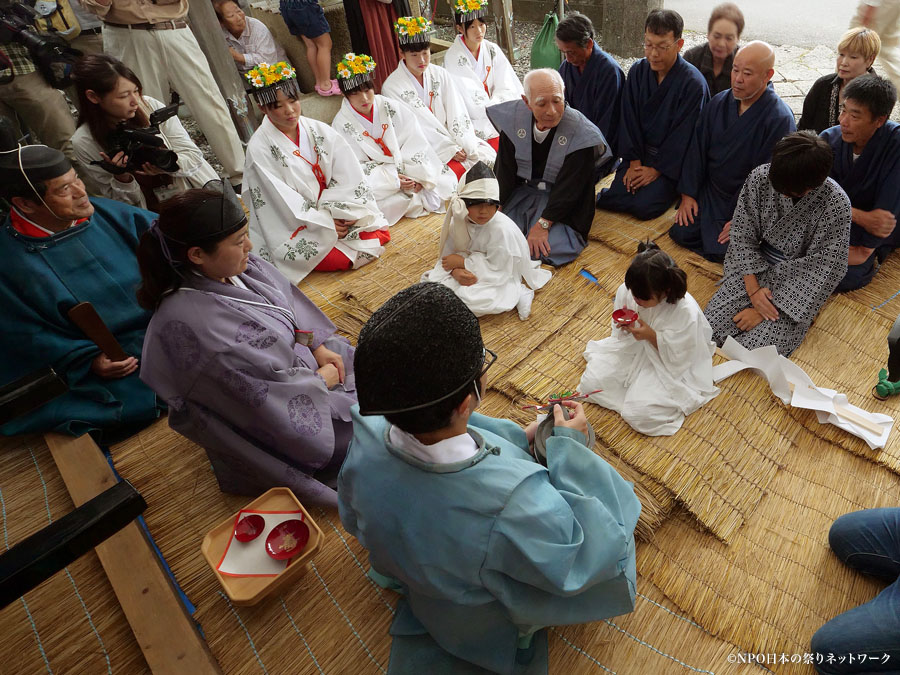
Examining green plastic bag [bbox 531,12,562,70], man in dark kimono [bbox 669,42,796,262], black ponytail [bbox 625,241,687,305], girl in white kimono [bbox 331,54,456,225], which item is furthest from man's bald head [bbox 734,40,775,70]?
green plastic bag [bbox 531,12,562,70]

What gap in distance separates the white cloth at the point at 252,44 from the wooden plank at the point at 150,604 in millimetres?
6195

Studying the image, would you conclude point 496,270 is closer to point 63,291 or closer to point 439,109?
point 63,291

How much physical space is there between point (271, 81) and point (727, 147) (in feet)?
13.1

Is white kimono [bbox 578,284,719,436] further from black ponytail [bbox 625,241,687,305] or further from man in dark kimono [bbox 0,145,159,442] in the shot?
man in dark kimono [bbox 0,145,159,442]

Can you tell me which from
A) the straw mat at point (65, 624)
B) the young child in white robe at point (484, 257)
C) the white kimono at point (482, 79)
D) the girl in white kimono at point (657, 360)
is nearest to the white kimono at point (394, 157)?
the white kimono at point (482, 79)

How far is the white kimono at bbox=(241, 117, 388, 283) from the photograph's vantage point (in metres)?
4.87

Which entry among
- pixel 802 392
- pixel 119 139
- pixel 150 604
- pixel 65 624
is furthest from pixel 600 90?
pixel 65 624

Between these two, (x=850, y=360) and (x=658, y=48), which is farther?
(x=658, y=48)

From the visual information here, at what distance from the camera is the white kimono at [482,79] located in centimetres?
711

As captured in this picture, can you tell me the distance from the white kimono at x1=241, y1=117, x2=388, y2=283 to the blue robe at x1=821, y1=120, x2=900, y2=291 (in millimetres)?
3856

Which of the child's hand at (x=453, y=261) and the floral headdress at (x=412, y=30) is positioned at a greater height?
the floral headdress at (x=412, y=30)

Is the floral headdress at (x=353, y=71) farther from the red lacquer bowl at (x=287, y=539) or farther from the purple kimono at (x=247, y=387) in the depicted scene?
the red lacquer bowl at (x=287, y=539)

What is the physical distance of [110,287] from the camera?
3535 millimetres

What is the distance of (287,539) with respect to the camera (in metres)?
2.57
